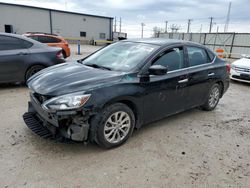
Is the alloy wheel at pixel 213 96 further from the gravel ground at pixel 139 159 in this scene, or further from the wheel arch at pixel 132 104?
the wheel arch at pixel 132 104

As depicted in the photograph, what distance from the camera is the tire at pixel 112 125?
2.74 meters

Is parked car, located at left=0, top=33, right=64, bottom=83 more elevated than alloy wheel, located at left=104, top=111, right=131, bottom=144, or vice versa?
parked car, located at left=0, top=33, right=64, bottom=83

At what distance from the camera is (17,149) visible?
285 centimetres

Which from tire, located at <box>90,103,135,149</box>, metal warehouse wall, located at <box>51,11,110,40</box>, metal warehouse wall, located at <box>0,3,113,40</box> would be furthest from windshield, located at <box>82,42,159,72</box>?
metal warehouse wall, located at <box>51,11,110,40</box>

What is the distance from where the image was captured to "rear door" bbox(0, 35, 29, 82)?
5285 millimetres

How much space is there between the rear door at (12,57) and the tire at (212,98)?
468 centimetres

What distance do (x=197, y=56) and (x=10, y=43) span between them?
A: 463cm

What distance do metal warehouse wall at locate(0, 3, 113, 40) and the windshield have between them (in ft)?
96.4

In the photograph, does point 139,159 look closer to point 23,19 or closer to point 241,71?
point 241,71

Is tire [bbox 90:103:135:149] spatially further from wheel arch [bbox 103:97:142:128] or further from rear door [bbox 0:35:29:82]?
rear door [bbox 0:35:29:82]

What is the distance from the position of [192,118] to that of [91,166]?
256cm

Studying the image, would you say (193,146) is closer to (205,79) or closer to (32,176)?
(205,79)

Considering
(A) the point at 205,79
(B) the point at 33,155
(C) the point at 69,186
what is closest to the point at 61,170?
(C) the point at 69,186

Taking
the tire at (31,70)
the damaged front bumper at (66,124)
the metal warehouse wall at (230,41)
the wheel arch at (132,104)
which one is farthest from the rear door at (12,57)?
the metal warehouse wall at (230,41)
